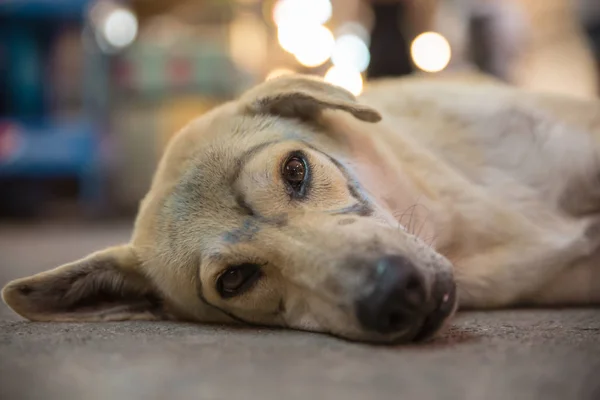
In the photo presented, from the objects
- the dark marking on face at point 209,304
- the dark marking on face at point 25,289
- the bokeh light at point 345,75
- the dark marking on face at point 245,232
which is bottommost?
the dark marking on face at point 209,304

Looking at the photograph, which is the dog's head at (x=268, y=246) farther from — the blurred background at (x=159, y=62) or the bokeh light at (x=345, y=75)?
the blurred background at (x=159, y=62)

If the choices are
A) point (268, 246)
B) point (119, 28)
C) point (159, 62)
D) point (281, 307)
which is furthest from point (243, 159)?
point (119, 28)

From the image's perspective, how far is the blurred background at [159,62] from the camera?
5.73m

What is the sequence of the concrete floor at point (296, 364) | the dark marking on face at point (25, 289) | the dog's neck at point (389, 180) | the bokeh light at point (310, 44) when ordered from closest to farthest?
1. the concrete floor at point (296, 364)
2. the dark marking on face at point (25, 289)
3. the dog's neck at point (389, 180)
4. the bokeh light at point (310, 44)

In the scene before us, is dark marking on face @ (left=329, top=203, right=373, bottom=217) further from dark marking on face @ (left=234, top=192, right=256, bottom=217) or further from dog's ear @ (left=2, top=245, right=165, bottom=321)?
dog's ear @ (left=2, top=245, right=165, bottom=321)

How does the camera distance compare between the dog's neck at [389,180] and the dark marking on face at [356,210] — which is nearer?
the dark marking on face at [356,210]

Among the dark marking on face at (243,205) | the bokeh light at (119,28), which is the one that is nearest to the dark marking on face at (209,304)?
the dark marking on face at (243,205)

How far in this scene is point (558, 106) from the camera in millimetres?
2139

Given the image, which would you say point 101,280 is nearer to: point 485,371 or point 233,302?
point 233,302

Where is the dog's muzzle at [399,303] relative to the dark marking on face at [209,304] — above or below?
above

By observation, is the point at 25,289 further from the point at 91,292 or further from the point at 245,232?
the point at 245,232

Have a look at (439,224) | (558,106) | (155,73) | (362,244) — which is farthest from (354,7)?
(362,244)

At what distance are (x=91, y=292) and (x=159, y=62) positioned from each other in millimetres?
4536

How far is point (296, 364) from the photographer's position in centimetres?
108
